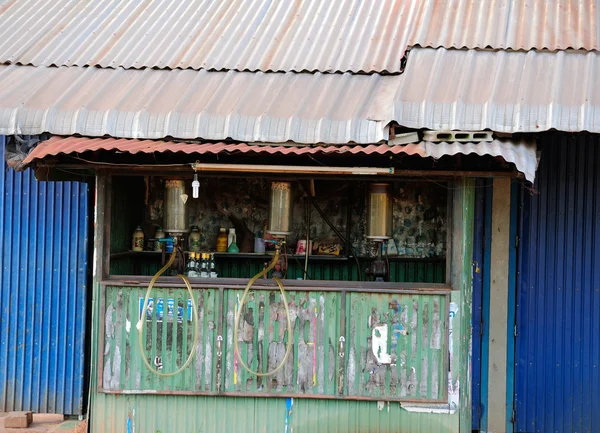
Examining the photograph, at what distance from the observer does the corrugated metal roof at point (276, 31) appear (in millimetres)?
7508

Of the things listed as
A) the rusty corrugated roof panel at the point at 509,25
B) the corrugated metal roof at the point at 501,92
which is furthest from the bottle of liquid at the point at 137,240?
the rusty corrugated roof panel at the point at 509,25

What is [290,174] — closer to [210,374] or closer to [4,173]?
[210,374]

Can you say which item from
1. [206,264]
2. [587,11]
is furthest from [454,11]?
[206,264]

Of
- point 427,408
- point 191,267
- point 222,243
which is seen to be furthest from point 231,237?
point 427,408

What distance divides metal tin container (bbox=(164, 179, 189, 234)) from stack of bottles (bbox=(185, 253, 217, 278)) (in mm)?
362

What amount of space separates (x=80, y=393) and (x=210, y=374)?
207cm

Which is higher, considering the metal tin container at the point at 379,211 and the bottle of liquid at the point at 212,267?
the metal tin container at the point at 379,211

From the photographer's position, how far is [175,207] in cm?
714

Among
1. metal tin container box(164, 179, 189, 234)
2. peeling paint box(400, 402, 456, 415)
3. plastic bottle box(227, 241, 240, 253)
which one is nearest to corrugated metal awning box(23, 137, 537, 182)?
metal tin container box(164, 179, 189, 234)

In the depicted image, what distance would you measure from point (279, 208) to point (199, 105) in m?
1.21

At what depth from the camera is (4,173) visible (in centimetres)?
807

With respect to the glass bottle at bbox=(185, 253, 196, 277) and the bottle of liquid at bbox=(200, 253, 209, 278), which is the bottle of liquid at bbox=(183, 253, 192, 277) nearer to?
the glass bottle at bbox=(185, 253, 196, 277)

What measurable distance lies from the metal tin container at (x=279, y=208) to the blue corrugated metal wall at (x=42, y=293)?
2227 millimetres

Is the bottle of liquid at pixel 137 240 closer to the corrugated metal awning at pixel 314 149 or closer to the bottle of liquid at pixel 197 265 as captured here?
the bottle of liquid at pixel 197 265
